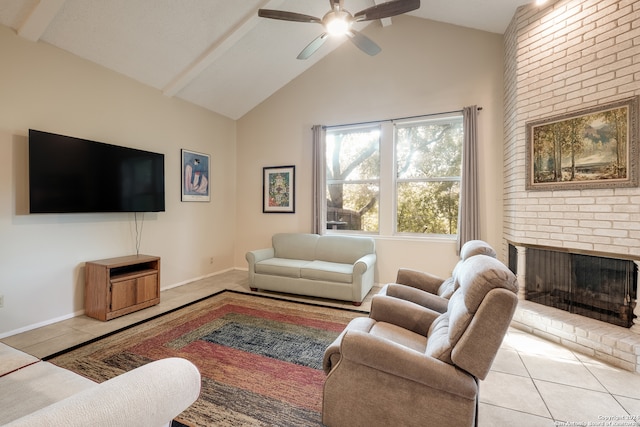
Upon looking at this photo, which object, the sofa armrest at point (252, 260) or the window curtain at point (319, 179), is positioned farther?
the window curtain at point (319, 179)

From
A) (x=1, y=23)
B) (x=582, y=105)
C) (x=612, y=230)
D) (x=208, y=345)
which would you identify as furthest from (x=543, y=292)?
(x=1, y=23)

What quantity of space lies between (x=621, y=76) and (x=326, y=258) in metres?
3.68

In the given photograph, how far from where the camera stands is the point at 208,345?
8.47ft

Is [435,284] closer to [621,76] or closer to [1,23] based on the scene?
[621,76]

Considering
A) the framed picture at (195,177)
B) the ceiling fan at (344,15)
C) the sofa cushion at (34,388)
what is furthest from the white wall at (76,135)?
the ceiling fan at (344,15)

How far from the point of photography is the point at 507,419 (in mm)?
1712

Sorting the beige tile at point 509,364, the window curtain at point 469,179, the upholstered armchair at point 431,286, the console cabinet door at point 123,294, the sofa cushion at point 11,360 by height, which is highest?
the window curtain at point 469,179

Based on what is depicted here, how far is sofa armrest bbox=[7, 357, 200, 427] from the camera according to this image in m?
0.65

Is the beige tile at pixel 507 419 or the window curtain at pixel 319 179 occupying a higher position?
the window curtain at pixel 319 179

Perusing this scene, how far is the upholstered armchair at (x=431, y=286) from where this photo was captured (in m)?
2.03

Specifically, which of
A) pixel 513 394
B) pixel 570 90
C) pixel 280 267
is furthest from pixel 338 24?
pixel 513 394

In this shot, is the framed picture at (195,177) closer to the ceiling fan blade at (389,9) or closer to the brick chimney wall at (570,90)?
the ceiling fan blade at (389,9)

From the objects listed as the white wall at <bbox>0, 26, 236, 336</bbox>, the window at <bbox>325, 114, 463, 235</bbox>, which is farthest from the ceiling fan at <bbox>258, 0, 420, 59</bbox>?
the white wall at <bbox>0, 26, 236, 336</bbox>

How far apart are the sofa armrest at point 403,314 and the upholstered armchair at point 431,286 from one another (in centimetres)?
22
